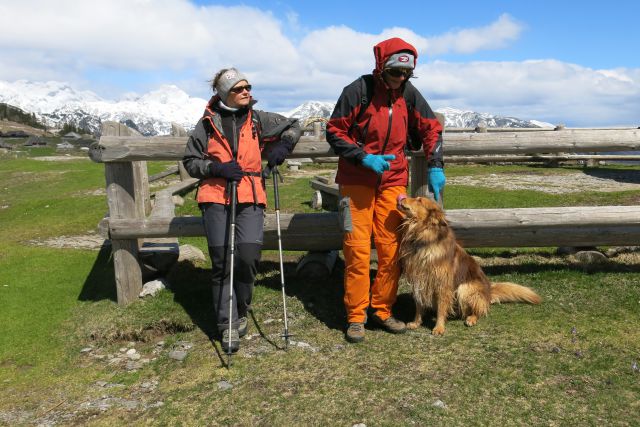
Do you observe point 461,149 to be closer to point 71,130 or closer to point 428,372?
point 428,372

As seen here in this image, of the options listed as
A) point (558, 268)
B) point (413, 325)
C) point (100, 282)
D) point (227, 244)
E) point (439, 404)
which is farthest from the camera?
point (100, 282)

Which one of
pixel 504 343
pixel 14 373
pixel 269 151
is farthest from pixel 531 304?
pixel 14 373

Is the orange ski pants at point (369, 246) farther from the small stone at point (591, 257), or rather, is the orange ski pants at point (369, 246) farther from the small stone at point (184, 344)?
the small stone at point (591, 257)

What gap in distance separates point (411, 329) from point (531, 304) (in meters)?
1.51

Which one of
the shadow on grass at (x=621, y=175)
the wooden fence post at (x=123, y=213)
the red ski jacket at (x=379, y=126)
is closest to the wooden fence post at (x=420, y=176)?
the red ski jacket at (x=379, y=126)

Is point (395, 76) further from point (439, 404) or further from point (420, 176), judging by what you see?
point (439, 404)

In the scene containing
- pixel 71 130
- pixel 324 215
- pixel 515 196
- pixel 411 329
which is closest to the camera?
pixel 411 329

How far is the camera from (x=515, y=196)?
11359 millimetres

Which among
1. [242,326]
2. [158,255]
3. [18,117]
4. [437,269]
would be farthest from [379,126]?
[18,117]

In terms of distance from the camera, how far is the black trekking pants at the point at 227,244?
503 cm

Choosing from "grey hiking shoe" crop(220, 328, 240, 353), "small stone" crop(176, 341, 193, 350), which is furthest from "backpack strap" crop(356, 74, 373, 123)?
"small stone" crop(176, 341, 193, 350)

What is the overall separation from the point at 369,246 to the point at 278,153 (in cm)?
140

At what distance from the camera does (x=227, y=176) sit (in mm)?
4801

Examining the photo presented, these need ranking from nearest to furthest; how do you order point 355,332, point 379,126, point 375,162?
1. point 375,162
2. point 379,126
3. point 355,332
